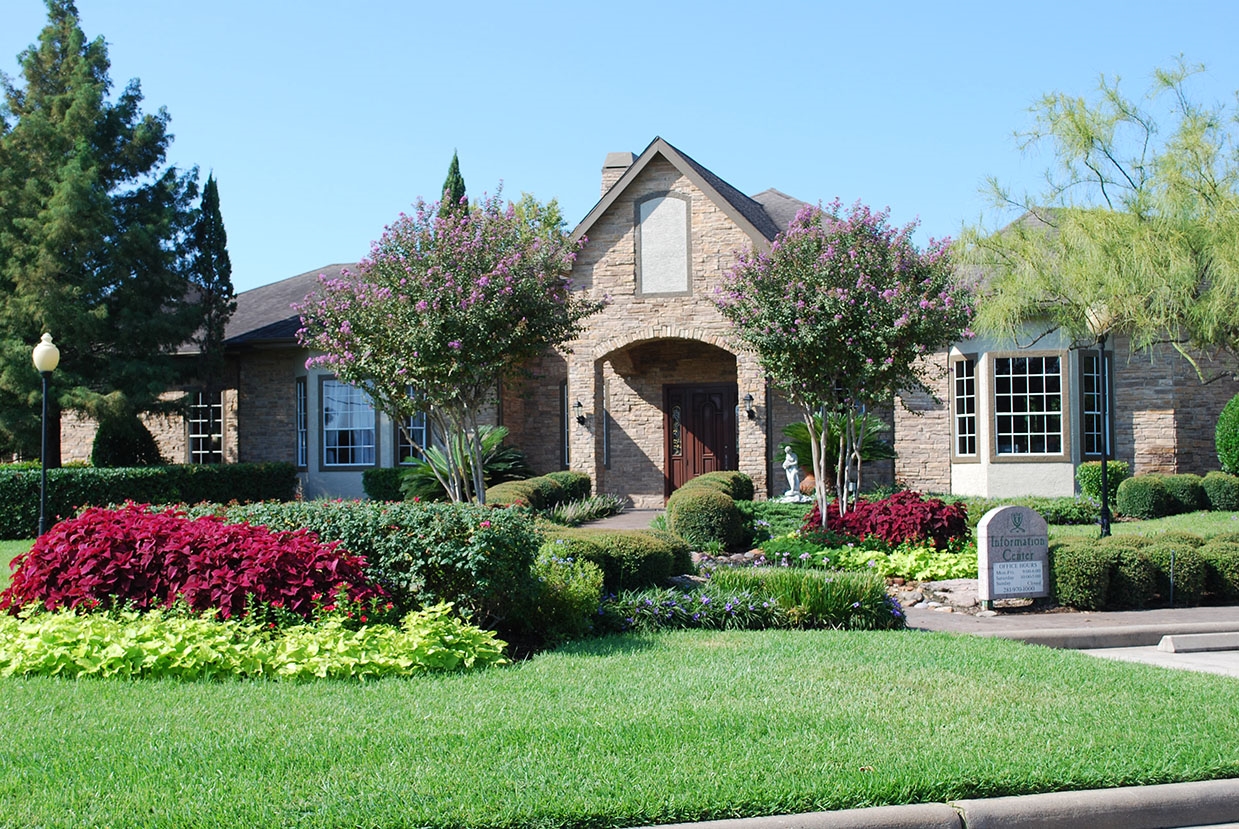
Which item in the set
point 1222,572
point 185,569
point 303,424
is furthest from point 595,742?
point 303,424

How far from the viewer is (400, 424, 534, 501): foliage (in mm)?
18469

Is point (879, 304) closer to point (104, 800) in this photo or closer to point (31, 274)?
point (104, 800)

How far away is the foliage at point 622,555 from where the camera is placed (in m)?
9.05

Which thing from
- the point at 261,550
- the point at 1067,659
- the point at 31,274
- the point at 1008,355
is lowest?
the point at 1067,659

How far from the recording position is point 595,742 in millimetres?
4934

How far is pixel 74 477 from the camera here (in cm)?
1767

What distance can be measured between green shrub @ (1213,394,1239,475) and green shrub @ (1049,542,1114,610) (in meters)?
9.35

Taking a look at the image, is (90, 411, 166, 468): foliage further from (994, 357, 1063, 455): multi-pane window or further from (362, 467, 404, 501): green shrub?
(994, 357, 1063, 455): multi-pane window

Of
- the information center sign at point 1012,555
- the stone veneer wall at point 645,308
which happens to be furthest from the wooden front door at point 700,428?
the information center sign at point 1012,555

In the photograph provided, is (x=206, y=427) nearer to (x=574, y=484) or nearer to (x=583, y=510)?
(x=574, y=484)

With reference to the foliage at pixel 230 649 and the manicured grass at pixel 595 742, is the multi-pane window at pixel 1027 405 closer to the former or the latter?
the manicured grass at pixel 595 742

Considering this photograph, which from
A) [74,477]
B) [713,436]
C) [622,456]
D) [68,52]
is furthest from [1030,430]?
[68,52]

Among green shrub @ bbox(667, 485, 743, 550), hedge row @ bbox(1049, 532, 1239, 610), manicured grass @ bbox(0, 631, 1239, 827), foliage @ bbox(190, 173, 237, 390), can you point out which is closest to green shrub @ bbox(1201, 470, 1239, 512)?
hedge row @ bbox(1049, 532, 1239, 610)

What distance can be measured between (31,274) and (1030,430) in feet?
59.4
